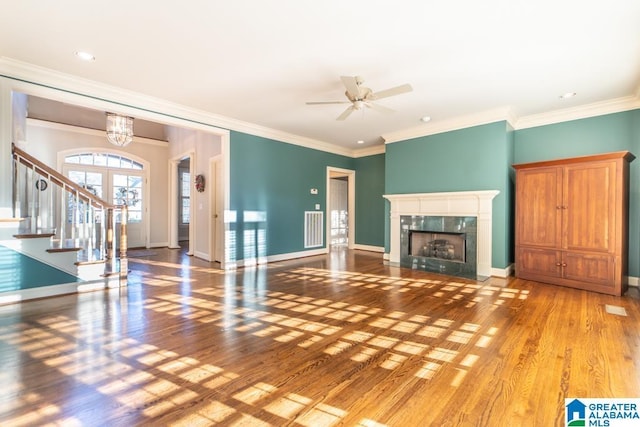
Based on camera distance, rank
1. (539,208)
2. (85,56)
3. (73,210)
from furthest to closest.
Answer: (539,208), (73,210), (85,56)

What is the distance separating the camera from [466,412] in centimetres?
158

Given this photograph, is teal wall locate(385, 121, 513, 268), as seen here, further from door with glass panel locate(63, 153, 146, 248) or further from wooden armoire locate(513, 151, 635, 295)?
door with glass panel locate(63, 153, 146, 248)

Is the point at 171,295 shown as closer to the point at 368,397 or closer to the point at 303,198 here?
the point at 368,397

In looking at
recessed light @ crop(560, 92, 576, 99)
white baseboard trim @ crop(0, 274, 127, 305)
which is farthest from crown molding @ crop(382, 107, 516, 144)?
white baseboard trim @ crop(0, 274, 127, 305)

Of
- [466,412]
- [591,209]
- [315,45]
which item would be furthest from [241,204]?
[591,209]

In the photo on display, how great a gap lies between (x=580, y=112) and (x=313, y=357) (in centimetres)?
539

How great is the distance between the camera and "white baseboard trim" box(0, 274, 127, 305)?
3.30 metres

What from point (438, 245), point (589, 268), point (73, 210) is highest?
point (73, 210)

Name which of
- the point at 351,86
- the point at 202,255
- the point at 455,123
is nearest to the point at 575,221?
the point at 455,123

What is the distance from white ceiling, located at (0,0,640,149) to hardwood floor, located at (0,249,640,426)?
2.70m

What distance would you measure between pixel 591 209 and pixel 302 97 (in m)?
4.24

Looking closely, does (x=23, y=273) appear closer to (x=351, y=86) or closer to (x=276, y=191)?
(x=276, y=191)

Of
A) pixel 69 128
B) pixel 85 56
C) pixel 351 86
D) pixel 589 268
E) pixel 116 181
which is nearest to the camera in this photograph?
pixel 85 56

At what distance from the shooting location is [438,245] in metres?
5.36
